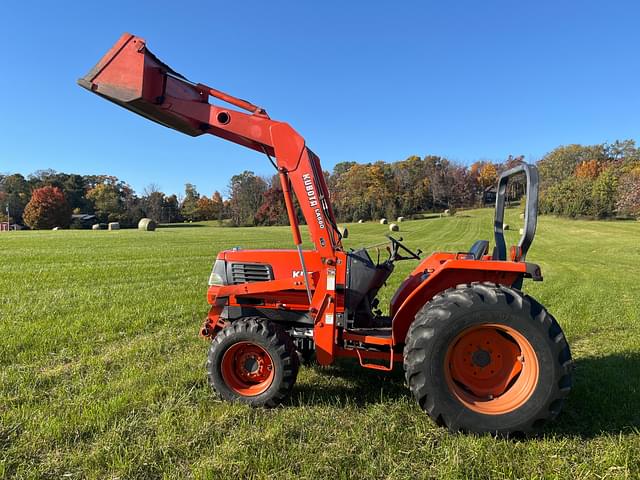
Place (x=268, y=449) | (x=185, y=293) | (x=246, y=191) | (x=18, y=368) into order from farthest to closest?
1. (x=246, y=191)
2. (x=185, y=293)
3. (x=18, y=368)
4. (x=268, y=449)

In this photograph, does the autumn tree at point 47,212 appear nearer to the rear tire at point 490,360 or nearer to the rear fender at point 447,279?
the rear fender at point 447,279

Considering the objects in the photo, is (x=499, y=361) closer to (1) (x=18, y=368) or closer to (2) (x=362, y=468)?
(2) (x=362, y=468)

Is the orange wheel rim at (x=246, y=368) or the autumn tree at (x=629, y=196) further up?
the autumn tree at (x=629, y=196)

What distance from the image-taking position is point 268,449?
2.69 meters

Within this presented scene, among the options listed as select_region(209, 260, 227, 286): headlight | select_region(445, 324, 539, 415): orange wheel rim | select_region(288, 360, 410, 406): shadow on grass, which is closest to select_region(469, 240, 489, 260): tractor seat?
select_region(445, 324, 539, 415): orange wheel rim

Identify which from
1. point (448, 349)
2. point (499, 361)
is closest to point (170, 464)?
point (448, 349)

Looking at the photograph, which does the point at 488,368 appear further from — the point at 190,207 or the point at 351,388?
the point at 190,207

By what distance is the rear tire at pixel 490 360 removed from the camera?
2.78 metres

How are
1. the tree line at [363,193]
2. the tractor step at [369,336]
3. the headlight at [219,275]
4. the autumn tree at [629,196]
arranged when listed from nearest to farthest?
1. the tractor step at [369,336]
2. the headlight at [219,275]
3. the autumn tree at [629,196]
4. the tree line at [363,193]

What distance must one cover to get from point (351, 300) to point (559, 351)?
5.36 feet

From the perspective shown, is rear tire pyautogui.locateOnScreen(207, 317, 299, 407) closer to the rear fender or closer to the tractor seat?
the rear fender

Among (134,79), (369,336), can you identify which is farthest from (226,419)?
(134,79)

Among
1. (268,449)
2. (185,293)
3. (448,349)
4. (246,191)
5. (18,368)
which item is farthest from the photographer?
(246,191)

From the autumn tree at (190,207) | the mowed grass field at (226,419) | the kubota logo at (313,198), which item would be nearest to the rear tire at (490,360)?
the mowed grass field at (226,419)
